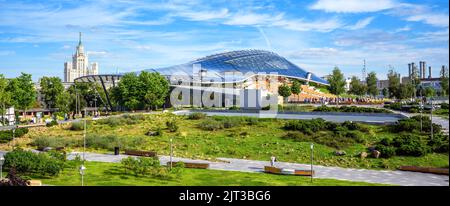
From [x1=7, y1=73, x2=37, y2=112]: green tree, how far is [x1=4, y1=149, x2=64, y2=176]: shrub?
28.8 m

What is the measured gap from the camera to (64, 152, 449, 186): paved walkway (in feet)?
59.9

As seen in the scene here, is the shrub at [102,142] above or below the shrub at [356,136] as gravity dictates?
below

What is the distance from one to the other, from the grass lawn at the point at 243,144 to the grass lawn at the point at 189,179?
5.05 m

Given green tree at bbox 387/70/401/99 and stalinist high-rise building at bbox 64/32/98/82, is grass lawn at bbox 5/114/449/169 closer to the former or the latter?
green tree at bbox 387/70/401/99

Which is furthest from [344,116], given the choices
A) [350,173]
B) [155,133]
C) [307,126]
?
[350,173]

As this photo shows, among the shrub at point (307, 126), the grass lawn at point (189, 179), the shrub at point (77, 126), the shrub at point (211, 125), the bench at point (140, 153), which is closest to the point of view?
the grass lawn at point (189, 179)

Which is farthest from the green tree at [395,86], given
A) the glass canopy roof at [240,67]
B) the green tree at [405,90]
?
the glass canopy roof at [240,67]

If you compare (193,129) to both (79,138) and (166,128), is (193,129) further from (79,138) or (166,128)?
(79,138)

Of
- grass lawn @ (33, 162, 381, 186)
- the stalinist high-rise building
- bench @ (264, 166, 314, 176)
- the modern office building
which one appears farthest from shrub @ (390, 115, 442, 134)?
the stalinist high-rise building

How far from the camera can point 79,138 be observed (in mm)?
30344

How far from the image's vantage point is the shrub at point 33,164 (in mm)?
17047

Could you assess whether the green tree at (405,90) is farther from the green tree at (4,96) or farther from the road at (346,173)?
the green tree at (4,96)

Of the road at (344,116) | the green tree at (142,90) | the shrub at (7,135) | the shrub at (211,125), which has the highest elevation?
the green tree at (142,90)

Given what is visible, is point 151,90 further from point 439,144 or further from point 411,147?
point 439,144
